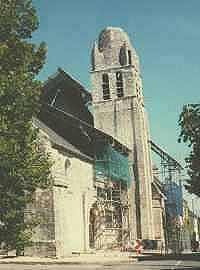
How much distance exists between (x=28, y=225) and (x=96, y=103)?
35.5 meters

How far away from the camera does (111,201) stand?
138 feet

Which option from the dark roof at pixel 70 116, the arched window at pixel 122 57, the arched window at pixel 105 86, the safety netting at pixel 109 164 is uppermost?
the arched window at pixel 122 57

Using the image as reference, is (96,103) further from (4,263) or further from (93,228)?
(4,263)

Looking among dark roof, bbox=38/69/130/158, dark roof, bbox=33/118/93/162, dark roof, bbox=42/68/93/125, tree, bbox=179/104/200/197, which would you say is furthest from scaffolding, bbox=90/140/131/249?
tree, bbox=179/104/200/197

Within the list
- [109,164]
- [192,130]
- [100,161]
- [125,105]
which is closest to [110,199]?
[109,164]

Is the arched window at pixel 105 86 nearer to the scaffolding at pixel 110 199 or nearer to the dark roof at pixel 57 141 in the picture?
the scaffolding at pixel 110 199

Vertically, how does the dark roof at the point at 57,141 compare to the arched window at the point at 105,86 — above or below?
below

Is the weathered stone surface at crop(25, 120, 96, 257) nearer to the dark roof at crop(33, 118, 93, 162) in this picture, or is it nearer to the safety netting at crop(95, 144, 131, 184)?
the dark roof at crop(33, 118, 93, 162)

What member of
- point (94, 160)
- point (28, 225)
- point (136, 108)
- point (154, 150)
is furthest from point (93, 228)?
point (28, 225)

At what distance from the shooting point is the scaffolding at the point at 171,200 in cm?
5200

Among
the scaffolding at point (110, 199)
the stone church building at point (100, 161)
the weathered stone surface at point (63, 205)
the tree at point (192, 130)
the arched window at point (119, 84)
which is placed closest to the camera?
the tree at point (192, 130)

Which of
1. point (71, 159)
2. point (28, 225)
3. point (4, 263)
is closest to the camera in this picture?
point (28, 225)

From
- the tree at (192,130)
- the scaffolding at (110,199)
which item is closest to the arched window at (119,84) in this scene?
the scaffolding at (110,199)

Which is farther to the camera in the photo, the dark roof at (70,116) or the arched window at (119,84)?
the arched window at (119,84)
